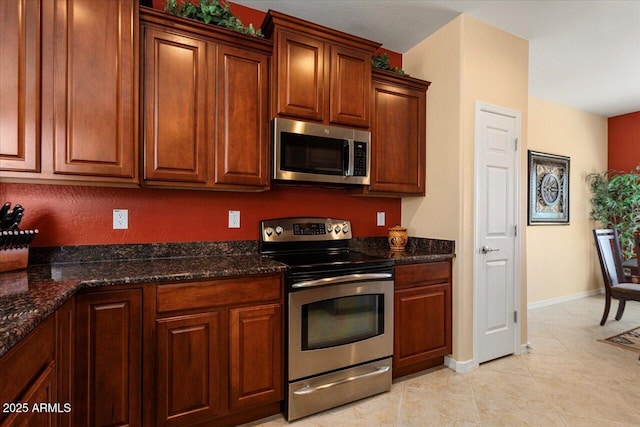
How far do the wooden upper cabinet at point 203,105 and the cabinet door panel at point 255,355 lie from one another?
86 cm

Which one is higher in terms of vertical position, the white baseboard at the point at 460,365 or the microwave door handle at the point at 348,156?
the microwave door handle at the point at 348,156

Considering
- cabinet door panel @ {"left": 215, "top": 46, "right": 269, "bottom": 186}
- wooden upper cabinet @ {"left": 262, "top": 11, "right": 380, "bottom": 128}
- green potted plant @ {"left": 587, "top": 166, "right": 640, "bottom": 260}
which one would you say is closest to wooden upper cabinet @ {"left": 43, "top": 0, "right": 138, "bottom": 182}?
cabinet door panel @ {"left": 215, "top": 46, "right": 269, "bottom": 186}

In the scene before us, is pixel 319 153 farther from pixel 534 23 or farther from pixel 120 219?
pixel 534 23

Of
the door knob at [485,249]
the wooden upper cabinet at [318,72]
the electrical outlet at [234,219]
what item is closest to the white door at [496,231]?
the door knob at [485,249]

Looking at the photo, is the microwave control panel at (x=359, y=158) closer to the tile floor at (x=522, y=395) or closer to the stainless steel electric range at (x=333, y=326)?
the stainless steel electric range at (x=333, y=326)

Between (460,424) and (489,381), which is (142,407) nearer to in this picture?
(460,424)

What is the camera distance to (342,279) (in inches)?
79.8

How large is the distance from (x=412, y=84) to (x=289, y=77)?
46.8 inches

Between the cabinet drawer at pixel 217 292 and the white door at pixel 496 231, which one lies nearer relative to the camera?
the cabinet drawer at pixel 217 292

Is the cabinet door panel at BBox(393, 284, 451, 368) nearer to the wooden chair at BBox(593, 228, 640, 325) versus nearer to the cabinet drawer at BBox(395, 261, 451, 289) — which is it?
the cabinet drawer at BBox(395, 261, 451, 289)

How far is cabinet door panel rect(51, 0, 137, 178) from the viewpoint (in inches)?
64.5

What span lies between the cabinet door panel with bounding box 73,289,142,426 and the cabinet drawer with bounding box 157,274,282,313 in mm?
135

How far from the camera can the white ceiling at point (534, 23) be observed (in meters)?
2.40

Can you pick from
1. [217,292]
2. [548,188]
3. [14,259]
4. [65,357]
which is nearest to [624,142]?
[548,188]
